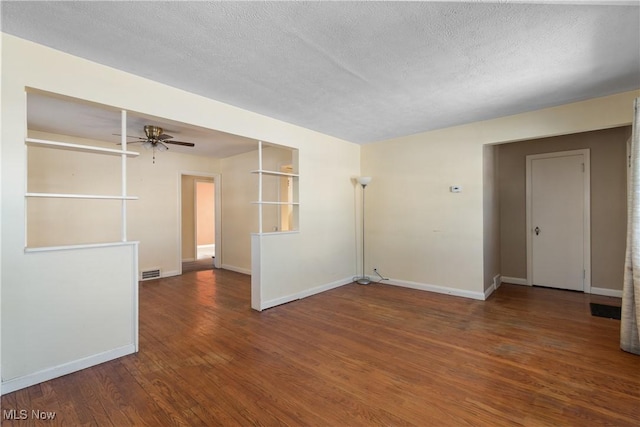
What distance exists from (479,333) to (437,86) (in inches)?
102

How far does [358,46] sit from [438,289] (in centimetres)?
375

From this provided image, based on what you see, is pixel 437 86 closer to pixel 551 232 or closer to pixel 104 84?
pixel 104 84

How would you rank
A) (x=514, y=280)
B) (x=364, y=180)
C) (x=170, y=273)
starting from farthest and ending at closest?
(x=170, y=273), (x=514, y=280), (x=364, y=180)

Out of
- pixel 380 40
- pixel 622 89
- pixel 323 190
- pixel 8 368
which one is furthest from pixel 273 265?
pixel 622 89

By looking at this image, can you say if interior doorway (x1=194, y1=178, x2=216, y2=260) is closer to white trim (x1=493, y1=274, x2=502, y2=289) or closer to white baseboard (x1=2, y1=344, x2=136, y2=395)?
white baseboard (x1=2, y1=344, x2=136, y2=395)

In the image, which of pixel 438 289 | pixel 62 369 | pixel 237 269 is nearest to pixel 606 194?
pixel 438 289

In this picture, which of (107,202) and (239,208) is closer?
(107,202)

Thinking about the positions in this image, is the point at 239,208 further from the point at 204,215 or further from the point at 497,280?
the point at 497,280

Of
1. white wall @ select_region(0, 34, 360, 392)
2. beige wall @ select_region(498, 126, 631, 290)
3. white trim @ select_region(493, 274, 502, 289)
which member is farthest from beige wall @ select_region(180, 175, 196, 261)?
beige wall @ select_region(498, 126, 631, 290)

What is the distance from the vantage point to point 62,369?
224 cm

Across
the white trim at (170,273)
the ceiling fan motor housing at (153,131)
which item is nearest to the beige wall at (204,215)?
the white trim at (170,273)

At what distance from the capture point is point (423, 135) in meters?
4.68

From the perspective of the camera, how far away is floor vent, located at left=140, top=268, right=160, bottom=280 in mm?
5414

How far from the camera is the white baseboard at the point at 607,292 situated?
4.22m
